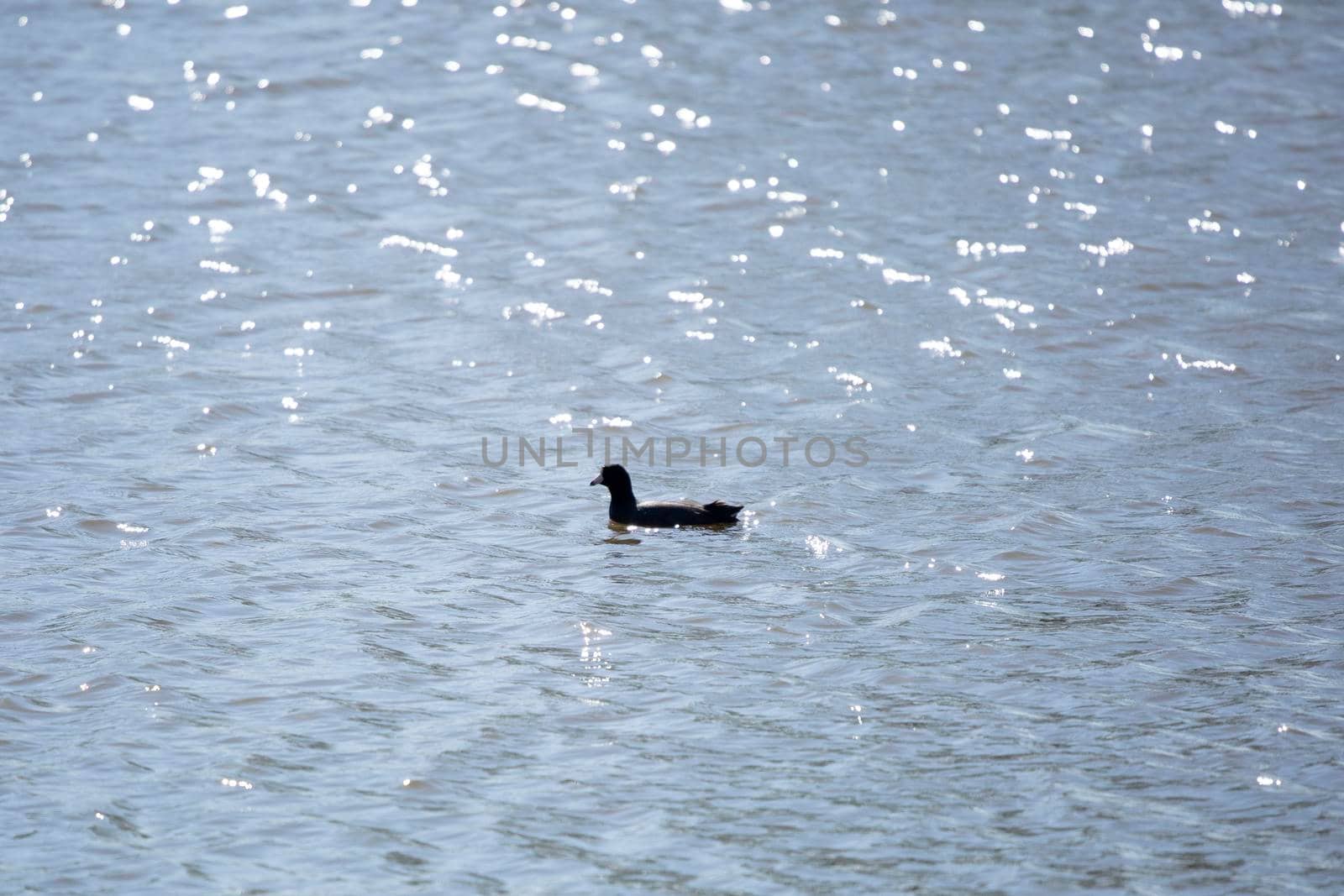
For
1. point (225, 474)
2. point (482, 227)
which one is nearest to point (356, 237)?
point (482, 227)

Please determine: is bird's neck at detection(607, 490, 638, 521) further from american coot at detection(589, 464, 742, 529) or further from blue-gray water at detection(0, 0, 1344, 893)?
blue-gray water at detection(0, 0, 1344, 893)

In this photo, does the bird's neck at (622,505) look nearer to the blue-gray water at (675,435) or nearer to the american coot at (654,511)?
the american coot at (654,511)

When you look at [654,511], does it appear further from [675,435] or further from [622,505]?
[675,435]

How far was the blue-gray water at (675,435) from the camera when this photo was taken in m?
7.75

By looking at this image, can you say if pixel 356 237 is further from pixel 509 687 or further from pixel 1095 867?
pixel 1095 867

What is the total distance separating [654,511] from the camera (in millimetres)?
Result: 11586

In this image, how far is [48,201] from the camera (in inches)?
753

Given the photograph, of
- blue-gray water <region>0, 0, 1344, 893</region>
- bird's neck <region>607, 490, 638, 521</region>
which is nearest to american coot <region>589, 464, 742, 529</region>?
bird's neck <region>607, 490, 638, 521</region>

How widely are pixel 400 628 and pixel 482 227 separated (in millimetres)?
9676

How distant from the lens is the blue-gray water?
25.4 feet

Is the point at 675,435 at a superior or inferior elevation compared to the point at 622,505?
superior

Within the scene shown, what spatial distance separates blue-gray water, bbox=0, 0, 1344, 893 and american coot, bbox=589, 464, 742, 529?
0.23m

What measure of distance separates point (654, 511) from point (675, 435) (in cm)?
202

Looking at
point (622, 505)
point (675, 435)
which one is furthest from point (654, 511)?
point (675, 435)
